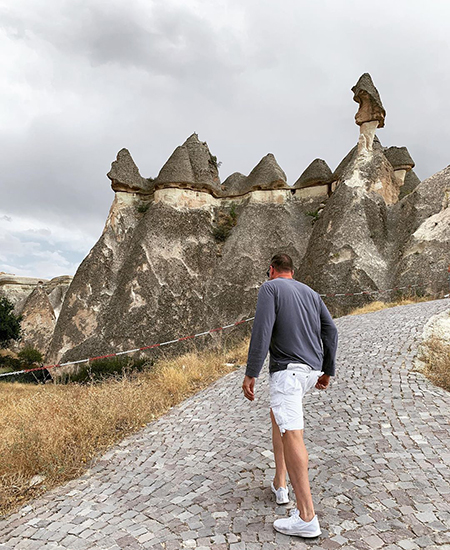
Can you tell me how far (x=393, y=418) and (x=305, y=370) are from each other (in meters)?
1.87

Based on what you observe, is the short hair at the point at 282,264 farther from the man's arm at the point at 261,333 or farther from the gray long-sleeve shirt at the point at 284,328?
the man's arm at the point at 261,333

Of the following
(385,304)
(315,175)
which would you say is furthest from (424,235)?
(315,175)

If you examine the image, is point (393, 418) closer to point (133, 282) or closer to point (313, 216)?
point (133, 282)

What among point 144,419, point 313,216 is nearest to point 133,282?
point 313,216

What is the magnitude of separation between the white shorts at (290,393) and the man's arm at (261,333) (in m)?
0.16

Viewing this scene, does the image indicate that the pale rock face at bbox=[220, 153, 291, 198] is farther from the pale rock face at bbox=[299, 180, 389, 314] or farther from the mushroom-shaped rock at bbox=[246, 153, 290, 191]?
the pale rock face at bbox=[299, 180, 389, 314]

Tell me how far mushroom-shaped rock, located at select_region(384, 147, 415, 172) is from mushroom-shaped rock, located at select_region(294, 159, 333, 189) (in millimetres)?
5712

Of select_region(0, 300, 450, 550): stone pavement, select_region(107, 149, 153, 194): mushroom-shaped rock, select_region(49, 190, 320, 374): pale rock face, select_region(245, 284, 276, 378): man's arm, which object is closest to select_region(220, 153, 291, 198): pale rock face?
select_region(49, 190, 320, 374): pale rock face

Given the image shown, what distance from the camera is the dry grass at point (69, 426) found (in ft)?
11.7

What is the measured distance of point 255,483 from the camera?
10.3ft

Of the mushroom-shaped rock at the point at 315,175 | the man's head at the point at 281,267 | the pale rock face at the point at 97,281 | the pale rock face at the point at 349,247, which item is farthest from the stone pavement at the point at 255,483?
the mushroom-shaped rock at the point at 315,175

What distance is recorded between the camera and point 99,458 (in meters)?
3.97

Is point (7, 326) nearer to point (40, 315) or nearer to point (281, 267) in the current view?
point (40, 315)

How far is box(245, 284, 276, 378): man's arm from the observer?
2.71 metres
